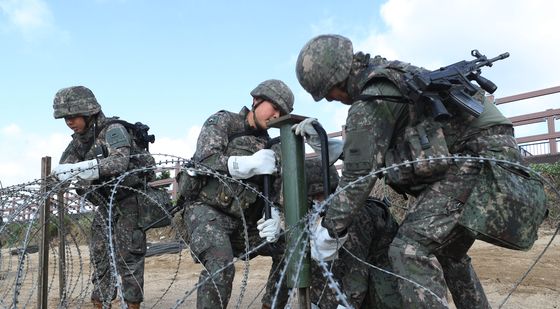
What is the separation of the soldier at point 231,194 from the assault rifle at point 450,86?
133 centimetres

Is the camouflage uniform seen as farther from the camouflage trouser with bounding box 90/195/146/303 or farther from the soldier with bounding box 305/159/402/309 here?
the camouflage trouser with bounding box 90/195/146/303

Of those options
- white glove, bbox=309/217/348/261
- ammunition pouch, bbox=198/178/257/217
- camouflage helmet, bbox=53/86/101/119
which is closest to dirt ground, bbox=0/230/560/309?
ammunition pouch, bbox=198/178/257/217

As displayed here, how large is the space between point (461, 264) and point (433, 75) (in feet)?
4.11

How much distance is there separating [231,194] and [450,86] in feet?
5.66

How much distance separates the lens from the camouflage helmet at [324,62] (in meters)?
2.86

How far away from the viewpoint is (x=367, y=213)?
3.43 meters

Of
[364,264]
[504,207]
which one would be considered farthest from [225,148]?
[504,207]

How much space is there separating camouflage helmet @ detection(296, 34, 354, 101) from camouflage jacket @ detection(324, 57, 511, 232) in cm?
18

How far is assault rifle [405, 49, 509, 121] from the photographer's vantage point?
252 centimetres

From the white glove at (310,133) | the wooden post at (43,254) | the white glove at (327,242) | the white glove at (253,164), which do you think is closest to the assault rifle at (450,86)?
the white glove at (310,133)

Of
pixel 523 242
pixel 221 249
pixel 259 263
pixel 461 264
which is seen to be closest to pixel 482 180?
pixel 523 242

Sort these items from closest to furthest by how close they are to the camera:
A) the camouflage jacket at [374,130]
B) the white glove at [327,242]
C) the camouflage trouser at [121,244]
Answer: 1. the camouflage jacket at [374,130]
2. the white glove at [327,242]
3. the camouflage trouser at [121,244]

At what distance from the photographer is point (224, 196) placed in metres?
3.66

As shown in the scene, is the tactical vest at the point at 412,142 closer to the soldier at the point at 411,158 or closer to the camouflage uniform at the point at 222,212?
the soldier at the point at 411,158
